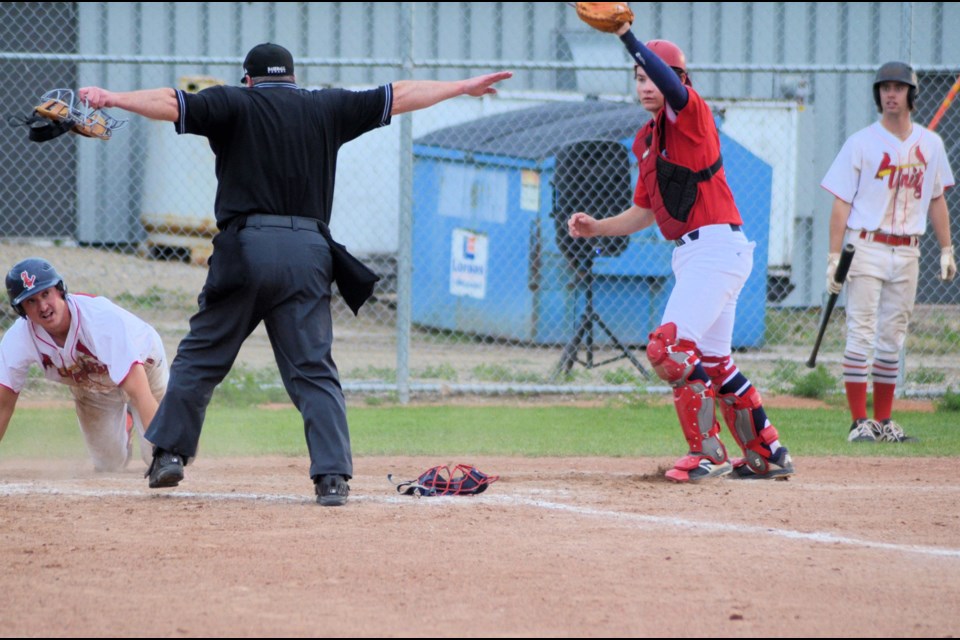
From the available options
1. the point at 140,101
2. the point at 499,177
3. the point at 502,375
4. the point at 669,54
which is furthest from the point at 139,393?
the point at 499,177

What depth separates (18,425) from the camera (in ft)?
28.2

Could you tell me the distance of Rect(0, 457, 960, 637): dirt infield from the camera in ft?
12.2

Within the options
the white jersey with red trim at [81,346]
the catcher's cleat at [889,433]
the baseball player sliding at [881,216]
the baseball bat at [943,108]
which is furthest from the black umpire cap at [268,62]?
the baseball bat at [943,108]

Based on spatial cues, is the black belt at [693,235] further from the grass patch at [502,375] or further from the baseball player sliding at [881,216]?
the grass patch at [502,375]

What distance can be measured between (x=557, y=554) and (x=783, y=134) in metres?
11.1

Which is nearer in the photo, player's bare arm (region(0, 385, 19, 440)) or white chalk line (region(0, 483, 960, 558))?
white chalk line (region(0, 483, 960, 558))

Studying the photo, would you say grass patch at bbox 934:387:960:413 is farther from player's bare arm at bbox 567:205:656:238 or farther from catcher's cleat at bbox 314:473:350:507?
catcher's cleat at bbox 314:473:350:507

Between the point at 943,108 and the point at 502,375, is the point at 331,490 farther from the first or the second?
the point at 943,108

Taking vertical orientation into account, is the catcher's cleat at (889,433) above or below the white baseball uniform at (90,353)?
below

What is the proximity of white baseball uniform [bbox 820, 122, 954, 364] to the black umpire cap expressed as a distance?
13.2 feet

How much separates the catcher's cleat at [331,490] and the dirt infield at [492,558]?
0.21 feet

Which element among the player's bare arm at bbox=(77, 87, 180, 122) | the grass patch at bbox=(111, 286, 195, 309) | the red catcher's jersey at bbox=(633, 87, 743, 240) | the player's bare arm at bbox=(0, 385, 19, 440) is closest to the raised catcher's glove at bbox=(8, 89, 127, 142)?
the player's bare arm at bbox=(77, 87, 180, 122)

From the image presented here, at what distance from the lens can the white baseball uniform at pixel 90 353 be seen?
606 centimetres

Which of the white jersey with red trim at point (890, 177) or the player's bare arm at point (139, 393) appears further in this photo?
the white jersey with red trim at point (890, 177)
